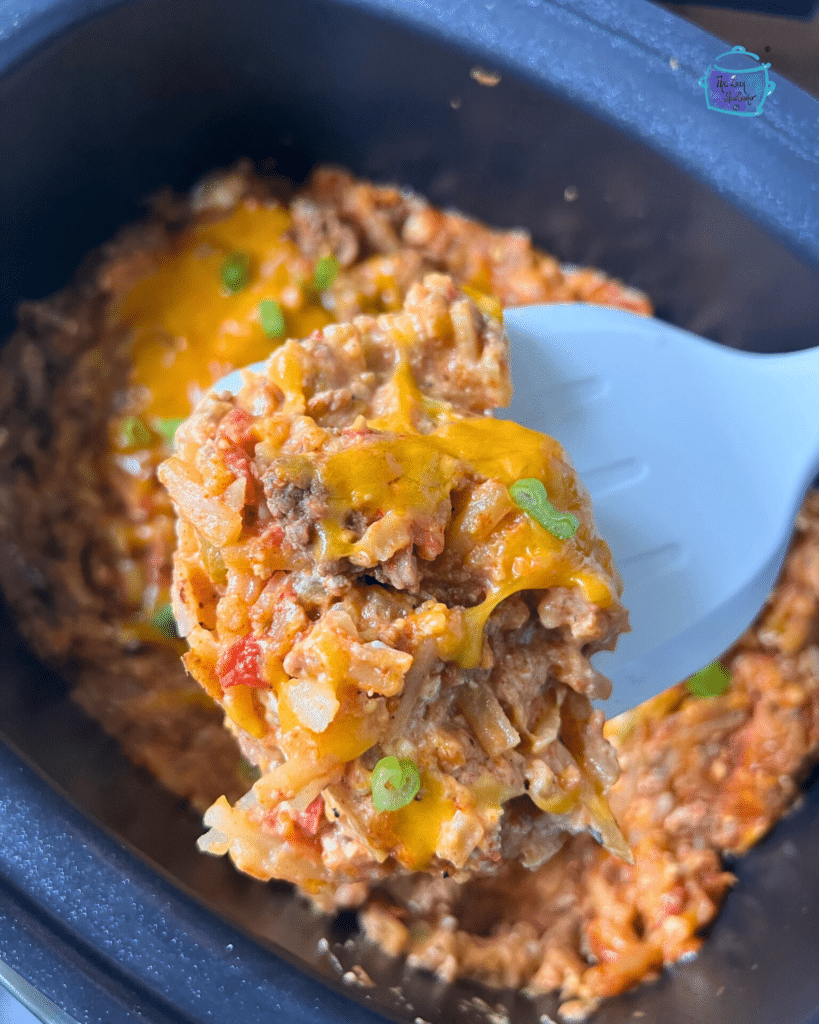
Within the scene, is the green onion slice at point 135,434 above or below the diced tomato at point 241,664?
below

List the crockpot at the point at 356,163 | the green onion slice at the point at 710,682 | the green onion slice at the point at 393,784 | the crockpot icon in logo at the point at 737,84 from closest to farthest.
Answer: the green onion slice at the point at 393,784 → the crockpot at the point at 356,163 → the crockpot icon in logo at the point at 737,84 → the green onion slice at the point at 710,682

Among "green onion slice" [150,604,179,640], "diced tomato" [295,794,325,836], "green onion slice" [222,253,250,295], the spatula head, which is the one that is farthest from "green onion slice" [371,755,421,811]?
"green onion slice" [222,253,250,295]

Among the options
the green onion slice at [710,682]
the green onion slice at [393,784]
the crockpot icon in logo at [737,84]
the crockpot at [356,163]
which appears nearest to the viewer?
the green onion slice at [393,784]

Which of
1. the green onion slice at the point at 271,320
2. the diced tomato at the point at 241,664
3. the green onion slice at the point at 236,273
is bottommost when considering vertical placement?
the diced tomato at the point at 241,664

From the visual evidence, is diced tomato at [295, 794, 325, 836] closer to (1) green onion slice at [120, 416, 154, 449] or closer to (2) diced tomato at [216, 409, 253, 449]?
(2) diced tomato at [216, 409, 253, 449]

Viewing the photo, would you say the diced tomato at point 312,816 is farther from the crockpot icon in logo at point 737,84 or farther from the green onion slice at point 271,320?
the crockpot icon in logo at point 737,84

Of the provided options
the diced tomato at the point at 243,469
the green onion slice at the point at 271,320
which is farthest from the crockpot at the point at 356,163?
the diced tomato at the point at 243,469

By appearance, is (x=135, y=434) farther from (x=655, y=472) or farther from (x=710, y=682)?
(x=710, y=682)

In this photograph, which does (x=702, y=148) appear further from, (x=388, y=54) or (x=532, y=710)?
(x=532, y=710)

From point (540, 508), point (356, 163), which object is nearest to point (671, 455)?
point (540, 508)
